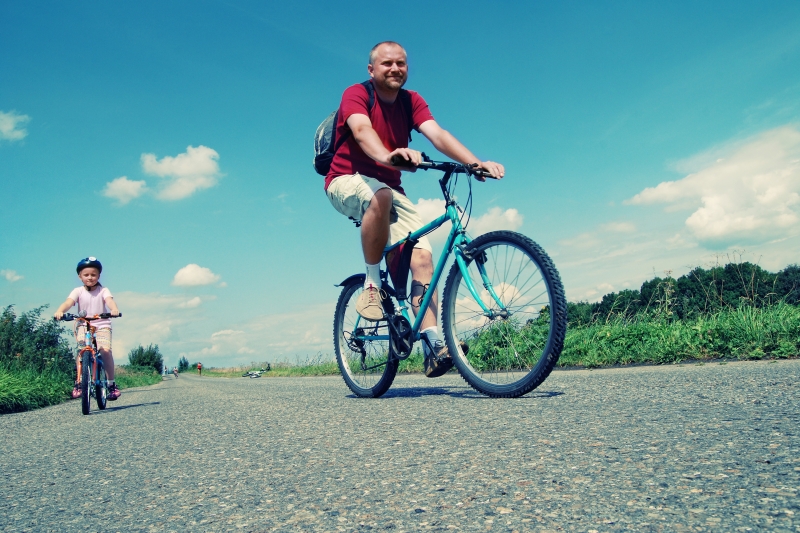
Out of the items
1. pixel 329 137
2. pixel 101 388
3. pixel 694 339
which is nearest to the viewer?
pixel 329 137

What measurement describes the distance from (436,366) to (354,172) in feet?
5.16

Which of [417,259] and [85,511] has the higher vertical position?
[417,259]

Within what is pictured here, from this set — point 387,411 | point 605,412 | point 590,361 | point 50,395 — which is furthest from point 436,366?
point 50,395

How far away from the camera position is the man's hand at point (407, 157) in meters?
3.50

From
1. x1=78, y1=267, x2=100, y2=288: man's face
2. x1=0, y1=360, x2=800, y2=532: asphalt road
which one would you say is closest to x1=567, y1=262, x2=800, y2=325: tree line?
x1=0, y1=360, x2=800, y2=532: asphalt road

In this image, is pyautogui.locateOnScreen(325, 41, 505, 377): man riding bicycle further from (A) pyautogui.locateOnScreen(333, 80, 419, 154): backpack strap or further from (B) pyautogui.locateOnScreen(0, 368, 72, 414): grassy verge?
(B) pyautogui.locateOnScreen(0, 368, 72, 414): grassy verge

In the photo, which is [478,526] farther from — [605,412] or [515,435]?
[605,412]

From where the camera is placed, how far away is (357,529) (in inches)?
57.4

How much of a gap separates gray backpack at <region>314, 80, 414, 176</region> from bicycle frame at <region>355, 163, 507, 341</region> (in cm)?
85

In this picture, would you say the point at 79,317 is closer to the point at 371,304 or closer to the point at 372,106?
the point at 371,304

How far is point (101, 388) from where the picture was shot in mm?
6836

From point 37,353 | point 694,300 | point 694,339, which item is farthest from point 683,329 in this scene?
point 37,353

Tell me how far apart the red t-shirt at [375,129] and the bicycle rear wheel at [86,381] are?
379 cm

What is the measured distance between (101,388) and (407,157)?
17.6 ft
